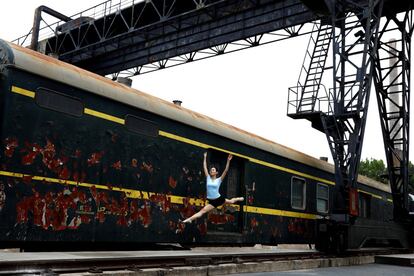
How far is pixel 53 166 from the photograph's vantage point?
21.2 feet

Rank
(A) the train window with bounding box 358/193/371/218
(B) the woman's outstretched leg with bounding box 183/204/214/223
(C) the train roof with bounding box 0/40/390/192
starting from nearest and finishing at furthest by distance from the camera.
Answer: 1. (C) the train roof with bounding box 0/40/390/192
2. (B) the woman's outstretched leg with bounding box 183/204/214/223
3. (A) the train window with bounding box 358/193/371/218

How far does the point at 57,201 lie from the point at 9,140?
1087 millimetres

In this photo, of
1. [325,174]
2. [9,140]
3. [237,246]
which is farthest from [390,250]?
[9,140]

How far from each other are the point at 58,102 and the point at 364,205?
40.5 feet

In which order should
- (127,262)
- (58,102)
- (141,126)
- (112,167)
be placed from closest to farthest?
(127,262), (58,102), (112,167), (141,126)

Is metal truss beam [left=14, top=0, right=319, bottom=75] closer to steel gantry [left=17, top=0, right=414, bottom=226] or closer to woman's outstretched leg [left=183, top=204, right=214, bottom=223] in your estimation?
steel gantry [left=17, top=0, right=414, bottom=226]

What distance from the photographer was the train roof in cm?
625

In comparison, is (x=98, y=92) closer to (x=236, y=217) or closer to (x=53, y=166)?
(x=53, y=166)

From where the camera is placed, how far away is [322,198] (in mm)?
13539

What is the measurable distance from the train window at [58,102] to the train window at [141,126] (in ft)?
3.17

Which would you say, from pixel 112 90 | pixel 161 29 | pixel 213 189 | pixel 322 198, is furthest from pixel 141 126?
pixel 161 29

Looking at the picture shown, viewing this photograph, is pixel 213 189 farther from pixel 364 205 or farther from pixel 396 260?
pixel 364 205

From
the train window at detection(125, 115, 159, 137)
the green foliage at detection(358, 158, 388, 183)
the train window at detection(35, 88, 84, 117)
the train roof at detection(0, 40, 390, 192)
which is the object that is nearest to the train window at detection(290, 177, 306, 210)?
the train roof at detection(0, 40, 390, 192)

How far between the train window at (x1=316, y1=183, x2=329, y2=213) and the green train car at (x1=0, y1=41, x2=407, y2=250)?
6.21 ft
